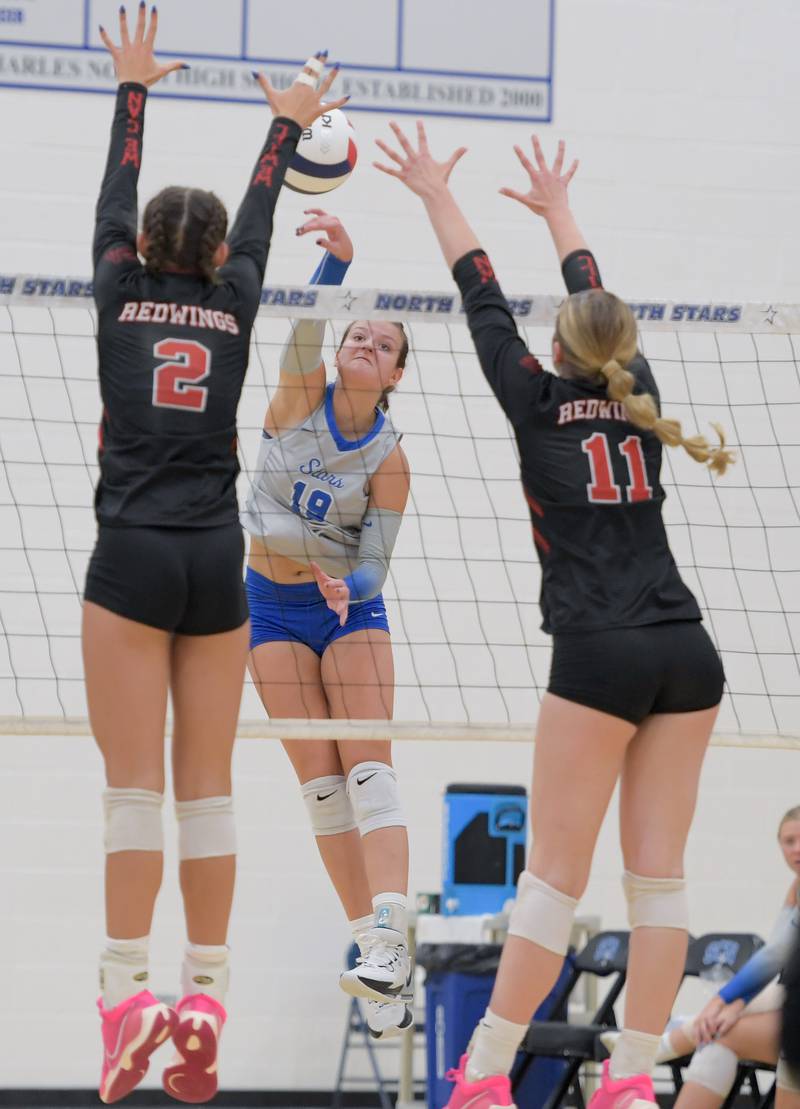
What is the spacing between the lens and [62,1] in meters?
8.05

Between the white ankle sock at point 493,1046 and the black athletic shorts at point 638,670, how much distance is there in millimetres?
799

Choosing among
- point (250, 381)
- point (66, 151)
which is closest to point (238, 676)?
point (250, 381)

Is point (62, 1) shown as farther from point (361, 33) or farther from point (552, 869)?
point (552, 869)

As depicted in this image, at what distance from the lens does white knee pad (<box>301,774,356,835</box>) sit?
4691 mm

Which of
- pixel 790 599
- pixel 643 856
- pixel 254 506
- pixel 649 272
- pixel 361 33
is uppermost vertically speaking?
pixel 361 33

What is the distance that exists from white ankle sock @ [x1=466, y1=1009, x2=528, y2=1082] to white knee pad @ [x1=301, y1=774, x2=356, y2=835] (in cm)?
108

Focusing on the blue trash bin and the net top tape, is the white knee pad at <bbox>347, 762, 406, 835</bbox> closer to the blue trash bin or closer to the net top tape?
the net top tape

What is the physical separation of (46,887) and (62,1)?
4657 mm

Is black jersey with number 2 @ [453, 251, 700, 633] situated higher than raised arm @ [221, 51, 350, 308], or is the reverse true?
raised arm @ [221, 51, 350, 308]

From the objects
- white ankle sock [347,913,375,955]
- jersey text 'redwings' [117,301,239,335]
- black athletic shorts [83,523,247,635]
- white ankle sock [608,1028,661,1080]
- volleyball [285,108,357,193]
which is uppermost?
volleyball [285,108,357,193]

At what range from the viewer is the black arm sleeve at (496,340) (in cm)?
381

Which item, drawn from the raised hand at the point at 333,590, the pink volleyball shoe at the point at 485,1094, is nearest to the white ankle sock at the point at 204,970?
the pink volleyball shoe at the point at 485,1094

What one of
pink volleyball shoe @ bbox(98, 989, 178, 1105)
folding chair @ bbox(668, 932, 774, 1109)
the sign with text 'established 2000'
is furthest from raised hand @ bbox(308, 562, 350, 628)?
the sign with text 'established 2000'

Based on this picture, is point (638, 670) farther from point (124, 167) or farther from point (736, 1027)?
point (736, 1027)
